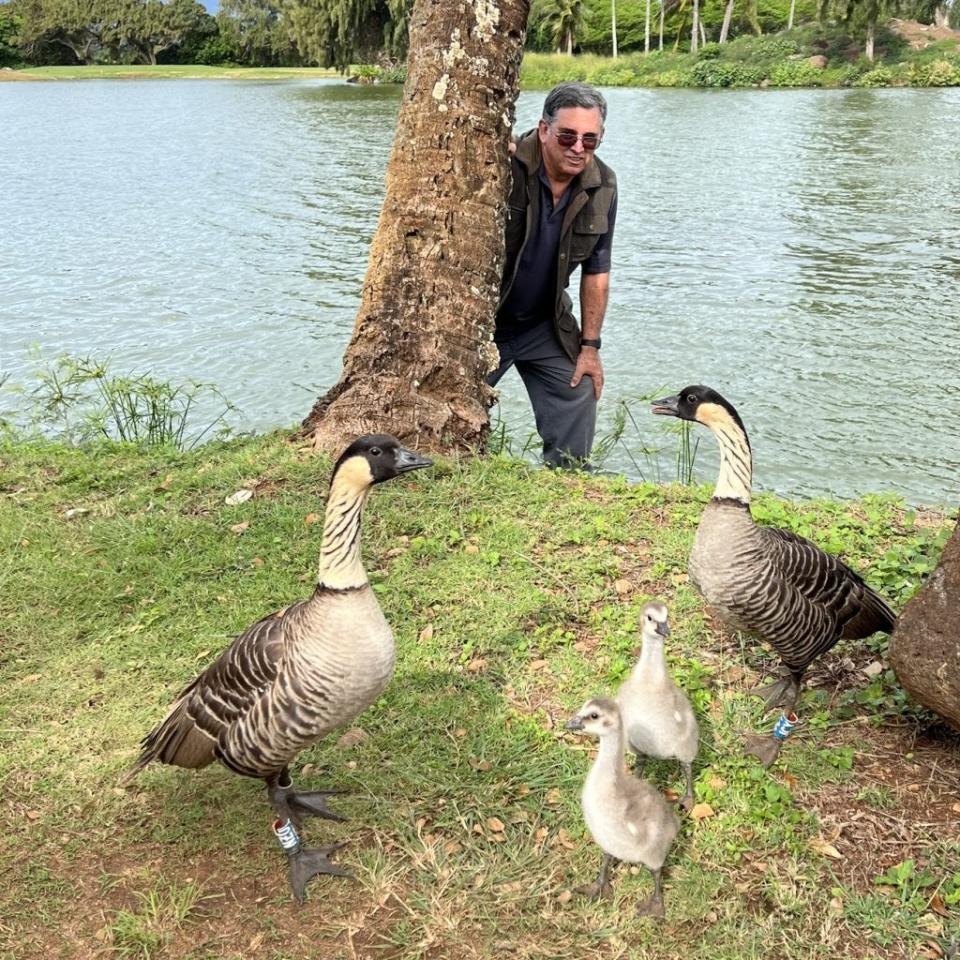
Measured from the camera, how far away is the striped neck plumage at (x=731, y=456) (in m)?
4.00

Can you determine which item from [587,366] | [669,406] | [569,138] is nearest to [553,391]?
[587,366]

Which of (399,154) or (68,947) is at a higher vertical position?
(399,154)

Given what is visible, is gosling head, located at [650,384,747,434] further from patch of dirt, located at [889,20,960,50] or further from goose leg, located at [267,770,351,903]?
patch of dirt, located at [889,20,960,50]

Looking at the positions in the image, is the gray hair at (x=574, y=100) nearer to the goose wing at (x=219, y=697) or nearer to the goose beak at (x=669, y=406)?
the goose beak at (x=669, y=406)

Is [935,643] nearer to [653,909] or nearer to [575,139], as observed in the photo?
[653,909]

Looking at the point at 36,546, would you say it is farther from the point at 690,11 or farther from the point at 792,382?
the point at 690,11

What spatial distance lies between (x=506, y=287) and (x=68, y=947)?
5293 millimetres

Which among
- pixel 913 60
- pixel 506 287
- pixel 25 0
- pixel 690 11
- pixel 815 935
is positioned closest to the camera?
pixel 815 935

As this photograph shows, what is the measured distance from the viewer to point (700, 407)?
4156 mm

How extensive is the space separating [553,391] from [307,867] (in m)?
4.82

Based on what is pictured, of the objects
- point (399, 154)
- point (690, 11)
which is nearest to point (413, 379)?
point (399, 154)

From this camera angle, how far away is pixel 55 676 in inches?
186

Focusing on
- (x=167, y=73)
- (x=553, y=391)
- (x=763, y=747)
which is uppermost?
(x=167, y=73)

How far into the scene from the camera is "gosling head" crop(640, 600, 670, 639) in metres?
3.54
